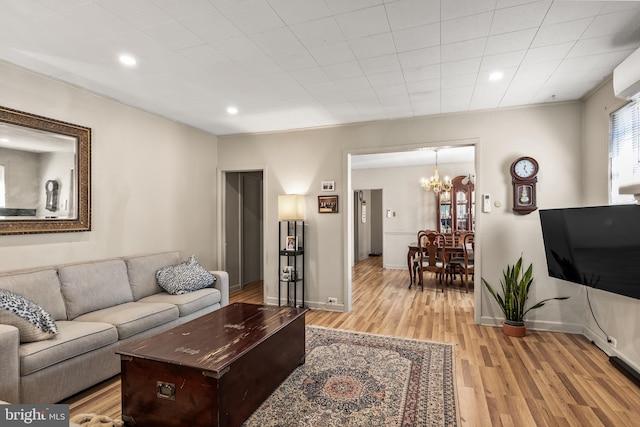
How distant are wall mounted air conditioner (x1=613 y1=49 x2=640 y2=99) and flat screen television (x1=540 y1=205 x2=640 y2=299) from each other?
33.5 inches

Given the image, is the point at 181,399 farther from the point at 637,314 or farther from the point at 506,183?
the point at 506,183

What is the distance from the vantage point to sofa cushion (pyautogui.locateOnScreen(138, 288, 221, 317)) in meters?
3.30

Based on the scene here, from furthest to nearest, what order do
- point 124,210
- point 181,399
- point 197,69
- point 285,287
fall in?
1. point 285,287
2. point 124,210
3. point 197,69
4. point 181,399

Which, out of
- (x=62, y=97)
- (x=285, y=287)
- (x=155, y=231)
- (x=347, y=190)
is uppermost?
(x=62, y=97)

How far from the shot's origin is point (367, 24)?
2170 mm

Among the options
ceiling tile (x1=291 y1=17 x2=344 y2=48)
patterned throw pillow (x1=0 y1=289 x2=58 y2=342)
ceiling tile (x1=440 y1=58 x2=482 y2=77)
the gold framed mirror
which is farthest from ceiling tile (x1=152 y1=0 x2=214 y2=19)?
patterned throw pillow (x1=0 y1=289 x2=58 y2=342)

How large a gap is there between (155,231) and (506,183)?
4262mm

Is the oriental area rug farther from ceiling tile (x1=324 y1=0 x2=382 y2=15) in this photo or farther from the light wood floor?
ceiling tile (x1=324 y1=0 x2=382 y2=15)

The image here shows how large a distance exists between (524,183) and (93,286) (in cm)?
457

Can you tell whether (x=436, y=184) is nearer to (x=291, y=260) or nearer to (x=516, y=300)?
(x=516, y=300)

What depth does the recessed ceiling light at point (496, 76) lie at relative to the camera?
2.91 metres

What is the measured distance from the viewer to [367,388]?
2430 millimetres

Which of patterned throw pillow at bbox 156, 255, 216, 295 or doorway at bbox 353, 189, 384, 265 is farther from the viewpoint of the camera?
doorway at bbox 353, 189, 384, 265

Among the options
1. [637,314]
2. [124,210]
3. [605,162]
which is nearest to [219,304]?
[124,210]
